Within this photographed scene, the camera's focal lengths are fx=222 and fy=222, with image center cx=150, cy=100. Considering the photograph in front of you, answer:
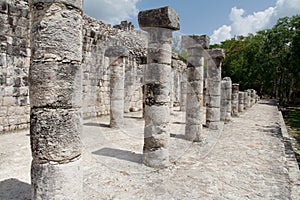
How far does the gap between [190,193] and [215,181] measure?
81 cm

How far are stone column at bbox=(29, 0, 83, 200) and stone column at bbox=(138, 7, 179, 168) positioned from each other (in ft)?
8.10

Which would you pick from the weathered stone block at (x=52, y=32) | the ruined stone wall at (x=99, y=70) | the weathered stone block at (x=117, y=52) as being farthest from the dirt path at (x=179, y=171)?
the ruined stone wall at (x=99, y=70)

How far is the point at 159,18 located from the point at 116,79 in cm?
506

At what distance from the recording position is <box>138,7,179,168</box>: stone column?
16.3 ft

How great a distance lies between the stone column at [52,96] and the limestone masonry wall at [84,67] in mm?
6514

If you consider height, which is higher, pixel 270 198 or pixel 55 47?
pixel 55 47

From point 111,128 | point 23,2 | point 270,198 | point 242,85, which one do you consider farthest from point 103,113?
point 242,85

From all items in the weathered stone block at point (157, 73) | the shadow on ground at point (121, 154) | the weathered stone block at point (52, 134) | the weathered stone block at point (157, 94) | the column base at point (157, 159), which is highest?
the weathered stone block at point (157, 73)

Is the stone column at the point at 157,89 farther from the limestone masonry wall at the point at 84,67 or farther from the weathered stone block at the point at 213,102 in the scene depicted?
the limestone masonry wall at the point at 84,67

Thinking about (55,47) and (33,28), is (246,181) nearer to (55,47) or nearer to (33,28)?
(55,47)

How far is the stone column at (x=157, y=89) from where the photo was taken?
195 inches

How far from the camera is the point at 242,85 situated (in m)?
37.1

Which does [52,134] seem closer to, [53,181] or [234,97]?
[53,181]

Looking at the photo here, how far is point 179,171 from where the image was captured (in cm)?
488
